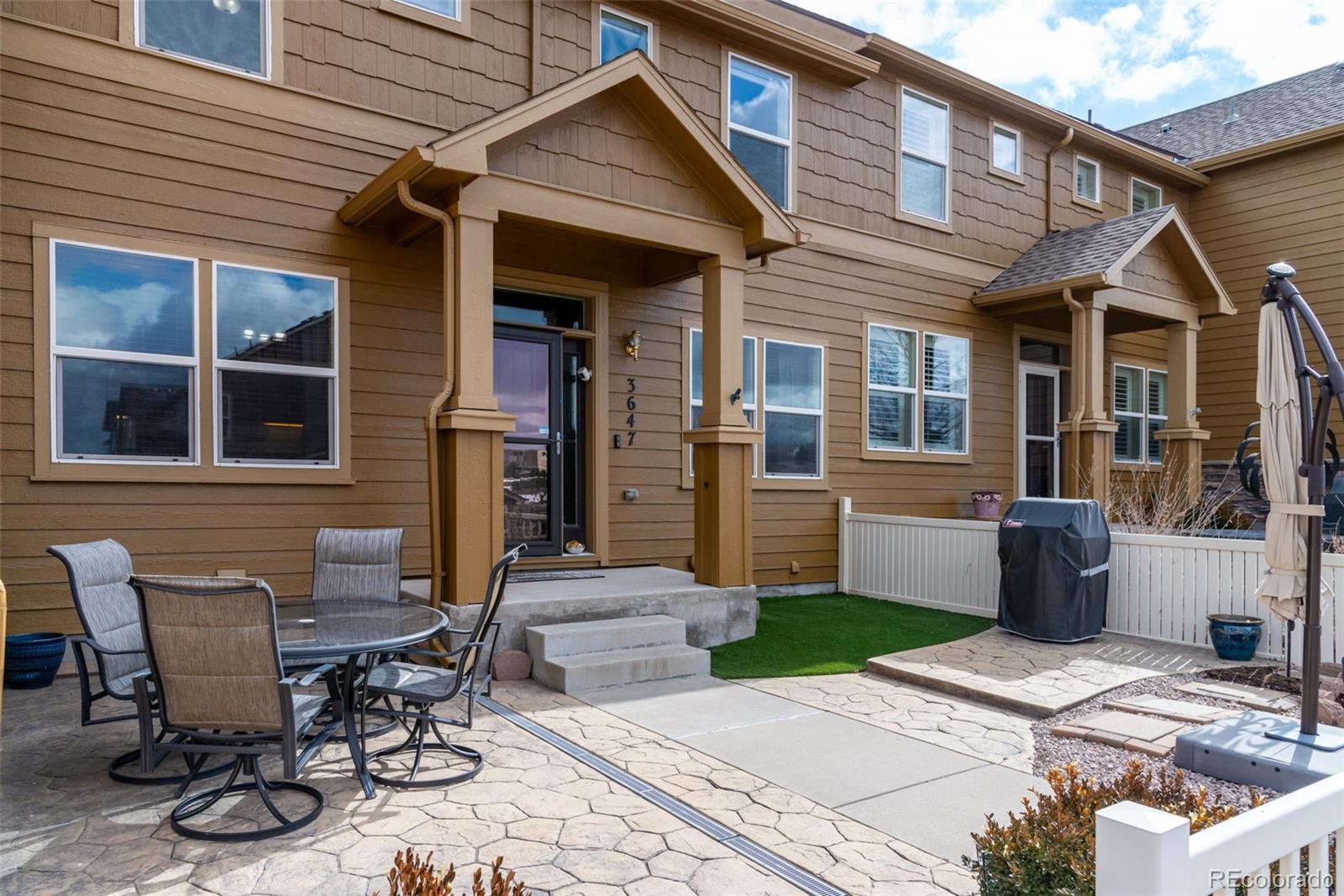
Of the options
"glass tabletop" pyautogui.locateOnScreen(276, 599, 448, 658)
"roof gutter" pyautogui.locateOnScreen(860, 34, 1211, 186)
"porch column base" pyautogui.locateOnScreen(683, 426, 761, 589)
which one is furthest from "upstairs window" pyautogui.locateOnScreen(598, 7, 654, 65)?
"glass tabletop" pyautogui.locateOnScreen(276, 599, 448, 658)

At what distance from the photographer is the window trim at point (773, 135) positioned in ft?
27.5

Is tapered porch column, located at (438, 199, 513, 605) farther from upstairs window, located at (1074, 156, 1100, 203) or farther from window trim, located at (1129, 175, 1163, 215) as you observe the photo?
window trim, located at (1129, 175, 1163, 215)

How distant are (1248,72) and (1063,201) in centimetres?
673

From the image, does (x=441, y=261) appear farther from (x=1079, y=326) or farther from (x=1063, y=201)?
(x=1063, y=201)

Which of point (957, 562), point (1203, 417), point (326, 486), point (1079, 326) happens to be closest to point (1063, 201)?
point (1079, 326)

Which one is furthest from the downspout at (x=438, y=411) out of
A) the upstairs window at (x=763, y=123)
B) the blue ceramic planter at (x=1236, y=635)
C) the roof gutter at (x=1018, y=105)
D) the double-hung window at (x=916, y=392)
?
the roof gutter at (x=1018, y=105)

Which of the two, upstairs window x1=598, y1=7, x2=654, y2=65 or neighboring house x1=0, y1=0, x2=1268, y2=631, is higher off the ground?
upstairs window x1=598, y1=7, x2=654, y2=65

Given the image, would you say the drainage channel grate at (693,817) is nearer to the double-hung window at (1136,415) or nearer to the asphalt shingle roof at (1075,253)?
the asphalt shingle roof at (1075,253)

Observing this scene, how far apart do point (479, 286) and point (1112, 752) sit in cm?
454

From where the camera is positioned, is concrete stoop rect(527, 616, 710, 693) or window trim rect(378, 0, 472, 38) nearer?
concrete stoop rect(527, 616, 710, 693)

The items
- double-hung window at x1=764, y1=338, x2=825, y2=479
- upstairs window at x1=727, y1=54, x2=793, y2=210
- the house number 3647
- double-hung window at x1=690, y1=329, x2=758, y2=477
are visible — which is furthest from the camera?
double-hung window at x1=764, y1=338, x2=825, y2=479

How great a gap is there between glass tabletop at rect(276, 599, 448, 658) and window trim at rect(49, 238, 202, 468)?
5.66 ft

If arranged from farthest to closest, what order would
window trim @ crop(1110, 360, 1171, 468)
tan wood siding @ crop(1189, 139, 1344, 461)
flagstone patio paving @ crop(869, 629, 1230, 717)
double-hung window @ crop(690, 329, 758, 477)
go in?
window trim @ crop(1110, 360, 1171, 468) → tan wood siding @ crop(1189, 139, 1344, 461) → double-hung window @ crop(690, 329, 758, 477) → flagstone patio paving @ crop(869, 629, 1230, 717)

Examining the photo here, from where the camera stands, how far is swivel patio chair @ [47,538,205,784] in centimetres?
352
